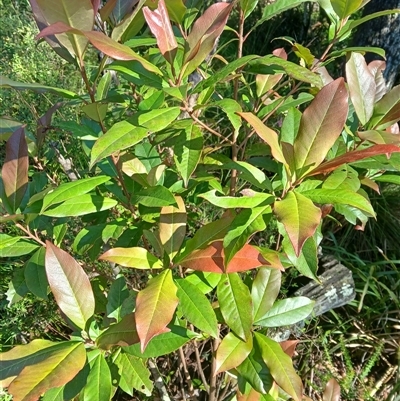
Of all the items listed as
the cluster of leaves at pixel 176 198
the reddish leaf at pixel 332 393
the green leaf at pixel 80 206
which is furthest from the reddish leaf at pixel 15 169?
the reddish leaf at pixel 332 393

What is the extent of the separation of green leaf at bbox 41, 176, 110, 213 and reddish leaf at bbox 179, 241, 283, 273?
0.23 metres

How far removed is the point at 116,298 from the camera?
0.86 metres

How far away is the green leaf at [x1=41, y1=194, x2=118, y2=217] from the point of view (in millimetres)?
767

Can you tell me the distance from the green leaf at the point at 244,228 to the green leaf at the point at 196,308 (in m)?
0.10

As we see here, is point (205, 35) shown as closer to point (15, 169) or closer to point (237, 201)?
point (237, 201)

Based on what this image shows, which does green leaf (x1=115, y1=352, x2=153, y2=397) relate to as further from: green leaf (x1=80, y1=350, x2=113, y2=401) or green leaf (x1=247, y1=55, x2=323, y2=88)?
green leaf (x1=247, y1=55, x2=323, y2=88)

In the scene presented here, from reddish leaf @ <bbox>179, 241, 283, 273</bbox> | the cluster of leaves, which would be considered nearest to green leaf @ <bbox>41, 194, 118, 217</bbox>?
the cluster of leaves

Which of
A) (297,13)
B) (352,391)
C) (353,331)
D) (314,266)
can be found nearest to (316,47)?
(297,13)

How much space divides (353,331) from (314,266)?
1610 millimetres

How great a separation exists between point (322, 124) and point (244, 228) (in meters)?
0.21

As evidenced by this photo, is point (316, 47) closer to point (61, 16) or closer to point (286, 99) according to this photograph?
point (286, 99)

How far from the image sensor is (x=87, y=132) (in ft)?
2.89

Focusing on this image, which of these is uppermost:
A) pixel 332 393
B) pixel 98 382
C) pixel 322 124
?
pixel 322 124

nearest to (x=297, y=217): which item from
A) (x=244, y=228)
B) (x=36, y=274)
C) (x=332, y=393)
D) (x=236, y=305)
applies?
(x=244, y=228)
